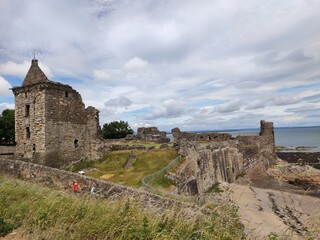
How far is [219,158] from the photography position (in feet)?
111

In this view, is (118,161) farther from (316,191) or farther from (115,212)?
(316,191)

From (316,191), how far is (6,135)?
53169 millimetres

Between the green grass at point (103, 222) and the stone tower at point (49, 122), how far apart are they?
18411mm

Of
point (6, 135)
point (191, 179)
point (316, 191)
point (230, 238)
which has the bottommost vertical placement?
point (316, 191)

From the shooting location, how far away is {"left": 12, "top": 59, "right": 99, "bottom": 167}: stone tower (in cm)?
2423

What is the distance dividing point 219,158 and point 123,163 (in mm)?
13040

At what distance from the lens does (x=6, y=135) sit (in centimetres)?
5638

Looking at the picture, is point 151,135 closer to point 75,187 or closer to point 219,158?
point 219,158

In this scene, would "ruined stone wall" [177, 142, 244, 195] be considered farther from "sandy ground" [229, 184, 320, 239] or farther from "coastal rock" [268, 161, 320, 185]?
"coastal rock" [268, 161, 320, 185]

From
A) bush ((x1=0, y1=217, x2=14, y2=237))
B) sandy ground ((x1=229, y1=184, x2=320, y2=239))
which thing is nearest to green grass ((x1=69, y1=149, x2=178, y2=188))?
sandy ground ((x1=229, y1=184, x2=320, y2=239))

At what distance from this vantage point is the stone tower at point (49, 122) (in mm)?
24234

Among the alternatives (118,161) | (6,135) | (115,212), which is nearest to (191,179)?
(118,161)

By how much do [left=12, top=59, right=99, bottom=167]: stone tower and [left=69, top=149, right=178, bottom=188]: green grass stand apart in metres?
1.89

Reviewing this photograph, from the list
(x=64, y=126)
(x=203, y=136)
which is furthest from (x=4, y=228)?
(x=203, y=136)
